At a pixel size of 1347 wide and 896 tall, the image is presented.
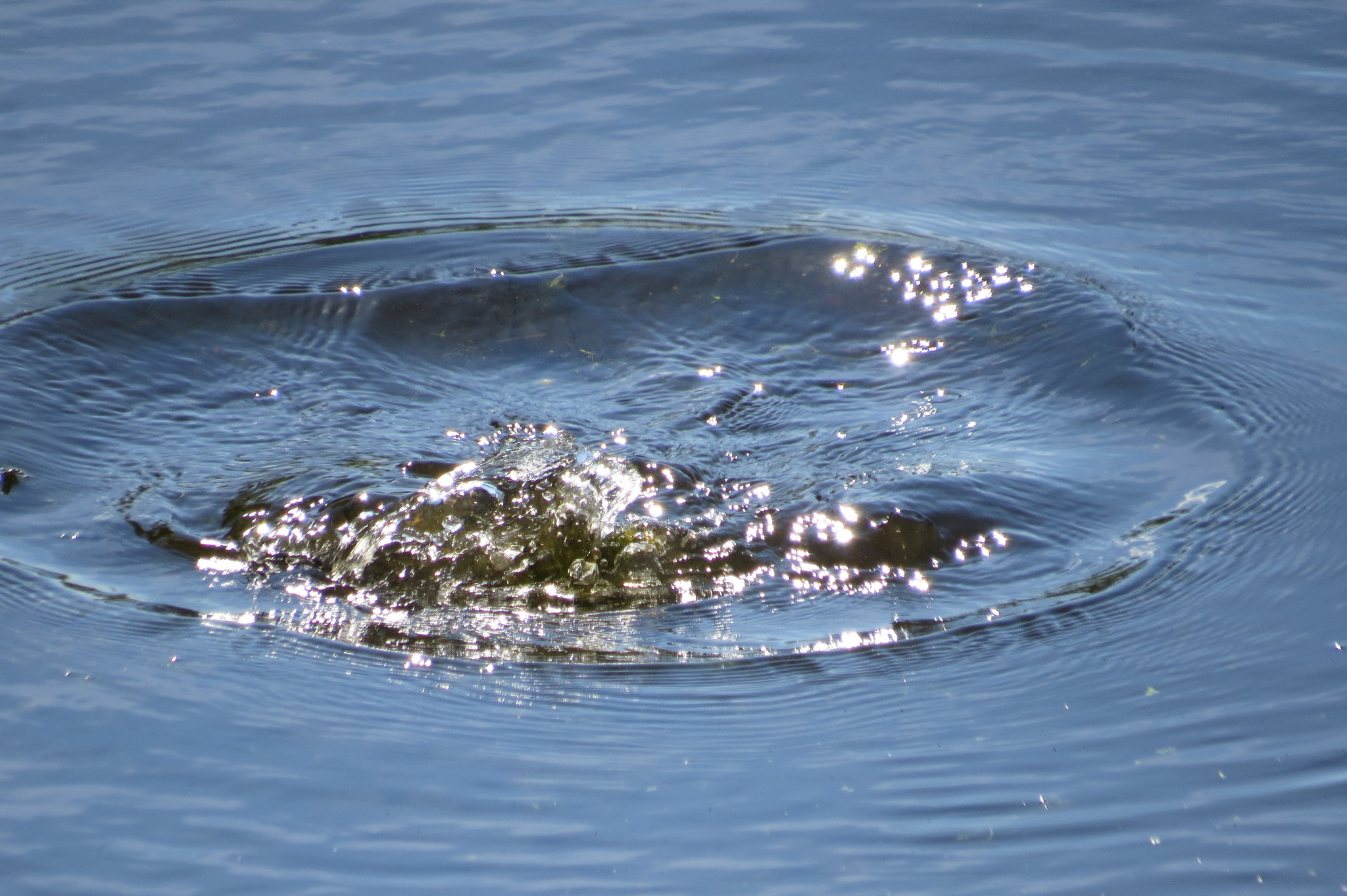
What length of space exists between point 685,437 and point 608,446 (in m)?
0.24

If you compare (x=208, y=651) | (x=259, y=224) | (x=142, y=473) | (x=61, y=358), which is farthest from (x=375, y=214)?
(x=208, y=651)

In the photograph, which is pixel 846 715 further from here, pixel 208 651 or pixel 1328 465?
pixel 1328 465

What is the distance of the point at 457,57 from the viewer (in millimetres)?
6742

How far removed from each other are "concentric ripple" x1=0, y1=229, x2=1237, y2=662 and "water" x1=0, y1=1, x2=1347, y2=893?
0.02m

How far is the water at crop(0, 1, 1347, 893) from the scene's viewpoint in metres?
2.58

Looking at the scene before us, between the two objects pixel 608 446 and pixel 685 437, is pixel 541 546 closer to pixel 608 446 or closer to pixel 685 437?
pixel 608 446

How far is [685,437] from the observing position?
416 cm

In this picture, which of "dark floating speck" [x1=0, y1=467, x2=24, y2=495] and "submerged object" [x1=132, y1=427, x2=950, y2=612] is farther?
"dark floating speck" [x1=0, y1=467, x2=24, y2=495]

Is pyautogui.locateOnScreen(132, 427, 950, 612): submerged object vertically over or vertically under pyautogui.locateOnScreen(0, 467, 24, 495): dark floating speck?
under

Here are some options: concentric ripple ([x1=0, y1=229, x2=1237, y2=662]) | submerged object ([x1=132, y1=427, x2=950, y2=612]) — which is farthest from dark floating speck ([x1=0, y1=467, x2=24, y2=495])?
submerged object ([x1=132, y1=427, x2=950, y2=612])

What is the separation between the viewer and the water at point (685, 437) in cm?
258

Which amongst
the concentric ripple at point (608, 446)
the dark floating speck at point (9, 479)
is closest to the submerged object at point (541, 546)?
the concentric ripple at point (608, 446)

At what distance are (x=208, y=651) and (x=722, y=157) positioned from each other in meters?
3.47

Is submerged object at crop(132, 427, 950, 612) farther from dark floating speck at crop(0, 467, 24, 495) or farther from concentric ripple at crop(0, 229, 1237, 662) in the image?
dark floating speck at crop(0, 467, 24, 495)
